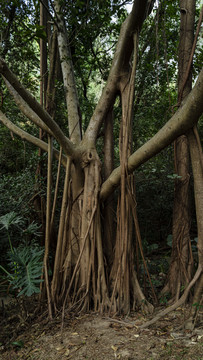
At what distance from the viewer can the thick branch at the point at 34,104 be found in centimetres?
241

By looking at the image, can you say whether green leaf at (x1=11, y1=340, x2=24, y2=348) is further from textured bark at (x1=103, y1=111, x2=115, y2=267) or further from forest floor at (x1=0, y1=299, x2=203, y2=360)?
textured bark at (x1=103, y1=111, x2=115, y2=267)

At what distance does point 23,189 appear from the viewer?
13.9 feet

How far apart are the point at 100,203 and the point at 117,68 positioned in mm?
1611

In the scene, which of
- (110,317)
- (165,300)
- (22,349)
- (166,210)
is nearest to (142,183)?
(166,210)

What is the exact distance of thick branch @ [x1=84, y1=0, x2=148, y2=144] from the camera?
3.11 metres

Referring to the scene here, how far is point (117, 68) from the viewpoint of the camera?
11.3 feet

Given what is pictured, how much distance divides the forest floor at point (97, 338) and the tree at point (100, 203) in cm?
20

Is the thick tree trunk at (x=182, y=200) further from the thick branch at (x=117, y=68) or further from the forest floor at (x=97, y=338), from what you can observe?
the thick branch at (x=117, y=68)

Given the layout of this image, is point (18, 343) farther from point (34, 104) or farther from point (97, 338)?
point (34, 104)

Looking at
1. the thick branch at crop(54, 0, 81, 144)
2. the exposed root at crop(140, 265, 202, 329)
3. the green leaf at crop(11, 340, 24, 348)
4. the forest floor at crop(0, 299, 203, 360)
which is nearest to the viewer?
the forest floor at crop(0, 299, 203, 360)

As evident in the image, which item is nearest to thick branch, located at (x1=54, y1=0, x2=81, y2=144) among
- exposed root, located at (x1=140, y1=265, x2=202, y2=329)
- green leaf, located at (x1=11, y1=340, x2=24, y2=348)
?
exposed root, located at (x1=140, y1=265, x2=202, y2=329)

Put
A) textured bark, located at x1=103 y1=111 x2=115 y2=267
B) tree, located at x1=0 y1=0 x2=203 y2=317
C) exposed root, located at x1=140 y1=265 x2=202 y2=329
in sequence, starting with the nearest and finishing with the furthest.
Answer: exposed root, located at x1=140 y1=265 x2=202 y2=329, tree, located at x1=0 y1=0 x2=203 y2=317, textured bark, located at x1=103 y1=111 x2=115 y2=267

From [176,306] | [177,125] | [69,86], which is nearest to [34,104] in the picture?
[177,125]

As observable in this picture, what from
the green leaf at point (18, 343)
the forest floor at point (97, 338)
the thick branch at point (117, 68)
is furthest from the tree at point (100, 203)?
the green leaf at point (18, 343)
